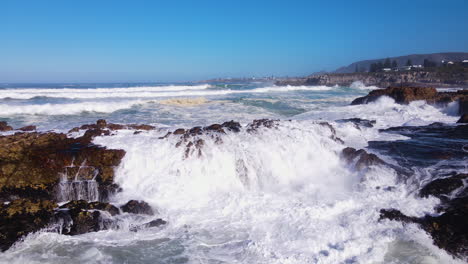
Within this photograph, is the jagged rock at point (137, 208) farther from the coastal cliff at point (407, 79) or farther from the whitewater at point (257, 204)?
the coastal cliff at point (407, 79)

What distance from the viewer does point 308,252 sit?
4457mm

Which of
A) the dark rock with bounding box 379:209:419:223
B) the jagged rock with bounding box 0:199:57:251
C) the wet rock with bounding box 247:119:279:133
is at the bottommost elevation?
the dark rock with bounding box 379:209:419:223

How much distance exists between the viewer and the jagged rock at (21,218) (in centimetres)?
475

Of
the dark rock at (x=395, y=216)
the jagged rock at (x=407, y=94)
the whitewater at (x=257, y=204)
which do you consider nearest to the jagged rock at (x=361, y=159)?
the whitewater at (x=257, y=204)

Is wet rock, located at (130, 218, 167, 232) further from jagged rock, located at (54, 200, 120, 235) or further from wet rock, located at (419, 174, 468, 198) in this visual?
wet rock, located at (419, 174, 468, 198)

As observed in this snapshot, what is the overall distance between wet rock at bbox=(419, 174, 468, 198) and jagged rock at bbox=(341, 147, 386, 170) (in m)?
1.30

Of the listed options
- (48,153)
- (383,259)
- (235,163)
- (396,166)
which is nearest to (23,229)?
(48,153)

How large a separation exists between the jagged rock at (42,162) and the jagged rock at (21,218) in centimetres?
73

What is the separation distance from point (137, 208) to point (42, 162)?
2.54m

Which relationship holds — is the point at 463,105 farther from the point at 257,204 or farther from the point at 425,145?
the point at 257,204

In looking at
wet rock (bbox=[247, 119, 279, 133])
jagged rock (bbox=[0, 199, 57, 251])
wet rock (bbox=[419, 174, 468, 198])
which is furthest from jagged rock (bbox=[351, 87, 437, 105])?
jagged rock (bbox=[0, 199, 57, 251])

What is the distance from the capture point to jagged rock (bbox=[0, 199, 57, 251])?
4754mm

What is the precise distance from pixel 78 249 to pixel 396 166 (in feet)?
22.5

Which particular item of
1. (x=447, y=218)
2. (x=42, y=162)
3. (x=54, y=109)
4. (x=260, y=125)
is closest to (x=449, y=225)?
(x=447, y=218)
